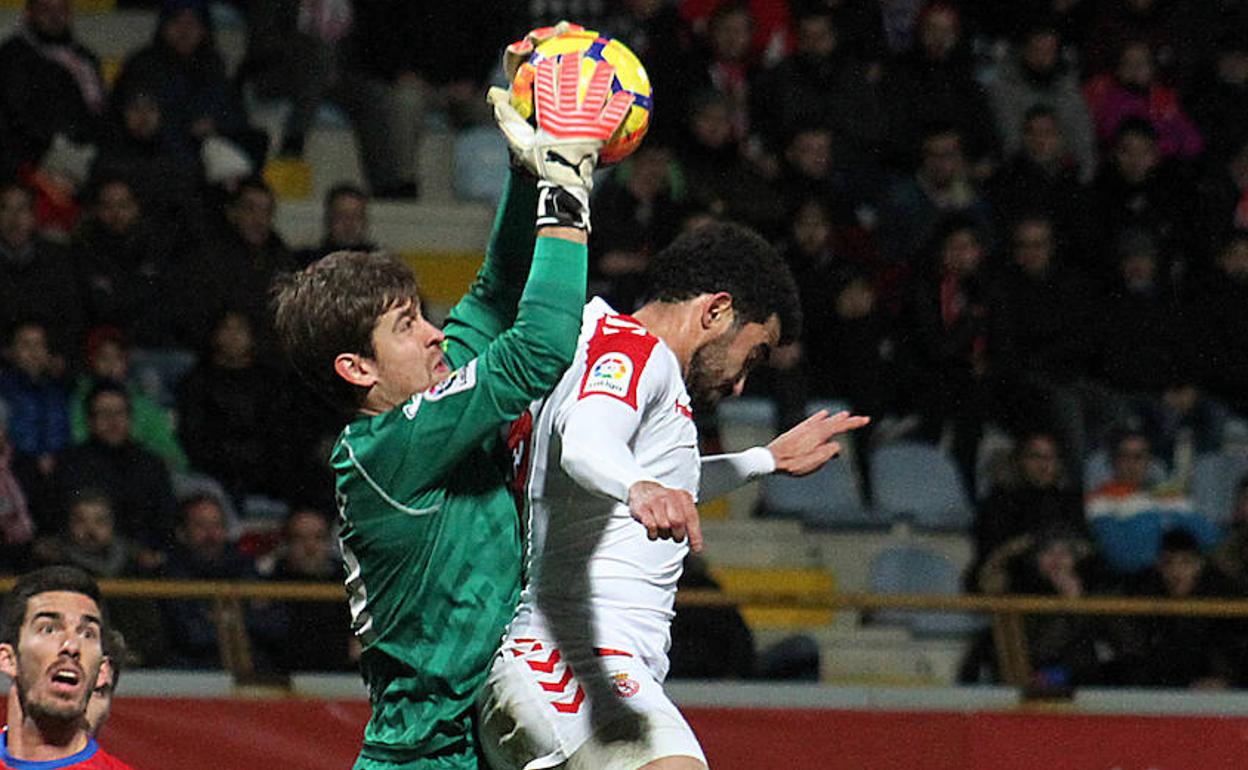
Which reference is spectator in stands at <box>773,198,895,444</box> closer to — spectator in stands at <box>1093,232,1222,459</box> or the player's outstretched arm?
spectator in stands at <box>1093,232,1222,459</box>

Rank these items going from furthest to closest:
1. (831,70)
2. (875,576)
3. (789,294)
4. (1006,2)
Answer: (1006,2), (831,70), (875,576), (789,294)

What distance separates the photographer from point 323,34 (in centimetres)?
1154

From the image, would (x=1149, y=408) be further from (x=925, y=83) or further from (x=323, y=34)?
(x=323, y=34)

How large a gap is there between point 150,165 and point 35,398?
58.8 inches

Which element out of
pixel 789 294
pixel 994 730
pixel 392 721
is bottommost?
pixel 994 730

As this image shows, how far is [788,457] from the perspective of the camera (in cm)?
471

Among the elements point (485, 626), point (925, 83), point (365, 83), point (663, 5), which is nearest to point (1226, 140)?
point (925, 83)

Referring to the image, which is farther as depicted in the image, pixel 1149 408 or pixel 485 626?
pixel 1149 408

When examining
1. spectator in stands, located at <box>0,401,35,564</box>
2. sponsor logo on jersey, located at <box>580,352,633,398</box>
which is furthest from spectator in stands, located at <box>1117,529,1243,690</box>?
sponsor logo on jersey, located at <box>580,352,633,398</box>

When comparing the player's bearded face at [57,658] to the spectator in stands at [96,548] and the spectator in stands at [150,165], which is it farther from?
the spectator in stands at [150,165]

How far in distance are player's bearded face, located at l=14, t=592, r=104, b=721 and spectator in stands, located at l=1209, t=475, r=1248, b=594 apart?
5.42 meters

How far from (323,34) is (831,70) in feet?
8.20

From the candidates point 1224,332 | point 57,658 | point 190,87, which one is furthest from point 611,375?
point 1224,332

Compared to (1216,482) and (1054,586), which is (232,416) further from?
(1216,482)
